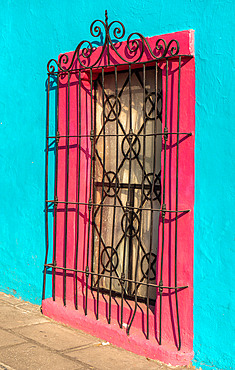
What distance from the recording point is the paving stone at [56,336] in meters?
4.29

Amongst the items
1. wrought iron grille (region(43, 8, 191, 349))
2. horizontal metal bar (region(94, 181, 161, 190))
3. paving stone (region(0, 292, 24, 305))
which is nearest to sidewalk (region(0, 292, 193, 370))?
wrought iron grille (region(43, 8, 191, 349))

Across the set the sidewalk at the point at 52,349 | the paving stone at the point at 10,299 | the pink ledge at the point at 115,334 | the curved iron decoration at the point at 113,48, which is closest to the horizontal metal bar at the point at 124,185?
the curved iron decoration at the point at 113,48

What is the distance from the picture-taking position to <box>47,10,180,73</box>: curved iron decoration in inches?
156

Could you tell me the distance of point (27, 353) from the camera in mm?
4047

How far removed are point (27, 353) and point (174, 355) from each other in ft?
3.88

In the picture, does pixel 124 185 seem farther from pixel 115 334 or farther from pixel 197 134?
pixel 115 334

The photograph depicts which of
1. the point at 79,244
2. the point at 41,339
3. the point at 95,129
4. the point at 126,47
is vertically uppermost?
the point at 126,47

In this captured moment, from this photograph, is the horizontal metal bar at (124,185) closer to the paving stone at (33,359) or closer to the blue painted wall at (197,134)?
the blue painted wall at (197,134)

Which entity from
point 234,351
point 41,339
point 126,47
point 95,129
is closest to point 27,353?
point 41,339

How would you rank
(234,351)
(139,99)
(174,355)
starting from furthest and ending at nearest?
(139,99), (174,355), (234,351)

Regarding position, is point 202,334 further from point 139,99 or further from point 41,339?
point 139,99

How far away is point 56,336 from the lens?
4477 mm

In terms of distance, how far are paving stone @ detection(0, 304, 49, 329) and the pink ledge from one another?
0.40 feet

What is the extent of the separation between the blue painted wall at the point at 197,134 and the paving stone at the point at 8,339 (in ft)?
2.72
